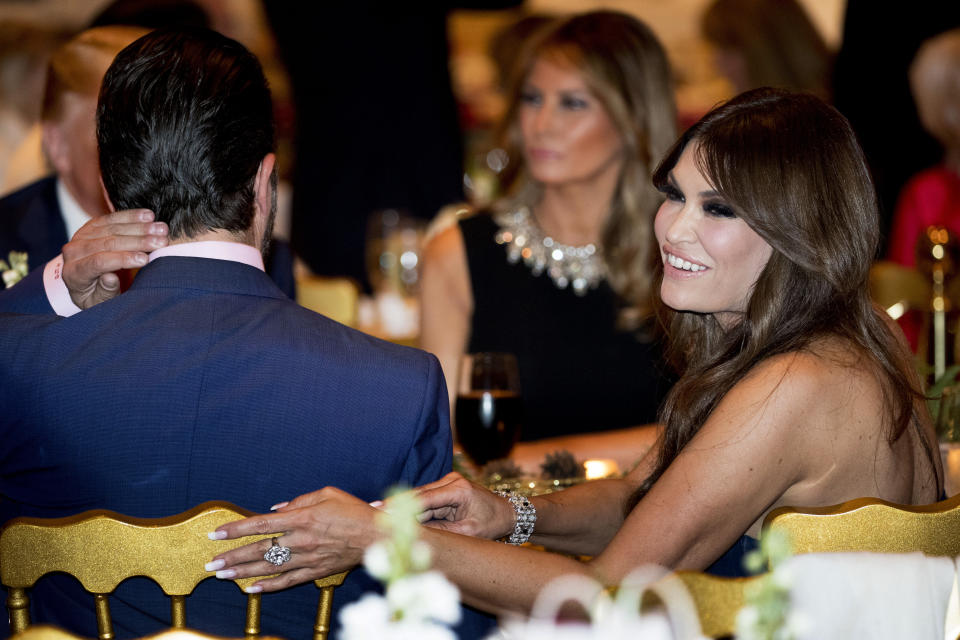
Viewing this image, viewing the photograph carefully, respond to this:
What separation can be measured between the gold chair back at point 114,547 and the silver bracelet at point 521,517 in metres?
0.56

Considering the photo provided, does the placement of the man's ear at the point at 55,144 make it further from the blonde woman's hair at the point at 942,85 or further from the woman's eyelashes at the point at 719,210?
the blonde woman's hair at the point at 942,85

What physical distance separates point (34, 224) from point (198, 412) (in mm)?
1356

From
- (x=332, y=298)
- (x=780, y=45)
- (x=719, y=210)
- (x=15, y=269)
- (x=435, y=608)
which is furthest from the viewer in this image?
(x=780, y=45)

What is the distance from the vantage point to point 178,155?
4.87 feet

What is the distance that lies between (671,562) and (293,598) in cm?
54

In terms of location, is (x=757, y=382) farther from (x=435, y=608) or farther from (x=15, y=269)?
(x=15, y=269)

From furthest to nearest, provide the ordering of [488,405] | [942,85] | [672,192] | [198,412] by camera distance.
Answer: [942,85] → [488,405] → [672,192] → [198,412]

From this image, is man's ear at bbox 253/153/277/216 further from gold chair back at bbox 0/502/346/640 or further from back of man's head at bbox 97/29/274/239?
gold chair back at bbox 0/502/346/640

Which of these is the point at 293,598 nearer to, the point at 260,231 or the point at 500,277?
the point at 260,231

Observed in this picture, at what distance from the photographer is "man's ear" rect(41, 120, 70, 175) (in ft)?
7.98

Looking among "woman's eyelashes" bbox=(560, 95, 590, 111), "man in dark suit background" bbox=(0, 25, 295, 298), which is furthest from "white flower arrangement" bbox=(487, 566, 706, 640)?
"woman's eyelashes" bbox=(560, 95, 590, 111)

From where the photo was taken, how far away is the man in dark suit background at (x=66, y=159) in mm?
2383

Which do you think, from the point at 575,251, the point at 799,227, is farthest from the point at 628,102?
the point at 799,227

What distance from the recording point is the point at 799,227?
5.41ft
